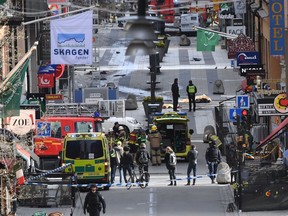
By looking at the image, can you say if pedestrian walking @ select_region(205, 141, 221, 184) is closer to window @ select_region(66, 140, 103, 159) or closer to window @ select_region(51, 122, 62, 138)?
window @ select_region(66, 140, 103, 159)

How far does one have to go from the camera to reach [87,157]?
3878 cm

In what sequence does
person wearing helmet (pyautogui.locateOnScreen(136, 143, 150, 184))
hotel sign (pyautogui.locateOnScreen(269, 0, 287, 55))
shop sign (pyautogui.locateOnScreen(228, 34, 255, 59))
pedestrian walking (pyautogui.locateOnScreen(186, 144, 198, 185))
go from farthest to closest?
shop sign (pyautogui.locateOnScreen(228, 34, 255, 59)) → hotel sign (pyautogui.locateOnScreen(269, 0, 287, 55)) → person wearing helmet (pyautogui.locateOnScreen(136, 143, 150, 184)) → pedestrian walking (pyautogui.locateOnScreen(186, 144, 198, 185))

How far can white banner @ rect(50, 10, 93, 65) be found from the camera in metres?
48.0

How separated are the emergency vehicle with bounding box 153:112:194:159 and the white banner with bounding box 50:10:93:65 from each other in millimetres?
4187

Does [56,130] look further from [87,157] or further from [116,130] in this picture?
[87,157]

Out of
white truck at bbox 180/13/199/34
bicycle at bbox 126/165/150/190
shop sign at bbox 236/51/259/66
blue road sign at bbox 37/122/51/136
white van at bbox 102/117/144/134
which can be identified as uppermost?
white truck at bbox 180/13/199/34

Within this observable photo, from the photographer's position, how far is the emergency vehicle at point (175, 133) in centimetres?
4572

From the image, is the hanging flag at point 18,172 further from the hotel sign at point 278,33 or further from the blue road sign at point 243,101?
the blue road sign at point 243,101

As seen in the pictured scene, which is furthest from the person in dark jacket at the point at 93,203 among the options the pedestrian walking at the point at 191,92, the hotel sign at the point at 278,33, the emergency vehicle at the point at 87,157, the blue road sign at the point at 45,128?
A: the pedestrian walking at the point at 191,92

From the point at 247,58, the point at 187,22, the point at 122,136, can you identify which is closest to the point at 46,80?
the point at 247,58

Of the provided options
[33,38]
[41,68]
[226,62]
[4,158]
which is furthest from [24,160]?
[226,62]

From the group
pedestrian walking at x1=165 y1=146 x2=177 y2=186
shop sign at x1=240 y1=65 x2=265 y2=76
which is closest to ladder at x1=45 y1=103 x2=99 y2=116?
shop sign at x1=240 y1=65 x2=265 y2=76

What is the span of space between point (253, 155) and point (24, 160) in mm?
7044

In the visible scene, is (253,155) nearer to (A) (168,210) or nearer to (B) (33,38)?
(A) (168,210)
